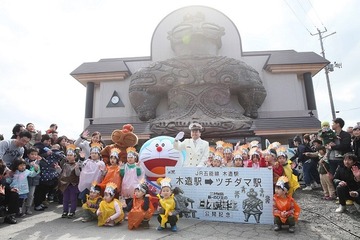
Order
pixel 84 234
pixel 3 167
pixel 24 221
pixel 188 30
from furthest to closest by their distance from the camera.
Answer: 1. pixel 188 30
2. pixel 24 221
3. pixel 3 167
4. pixel 84 234

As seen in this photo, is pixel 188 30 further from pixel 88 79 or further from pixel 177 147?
pixel 177 147

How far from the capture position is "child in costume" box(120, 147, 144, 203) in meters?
4.27

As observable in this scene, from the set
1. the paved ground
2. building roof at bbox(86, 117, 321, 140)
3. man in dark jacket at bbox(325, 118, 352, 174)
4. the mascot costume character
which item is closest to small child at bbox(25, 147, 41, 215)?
the paved ground

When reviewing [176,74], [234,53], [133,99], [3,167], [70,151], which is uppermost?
[234,53]

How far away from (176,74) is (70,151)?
918 cm

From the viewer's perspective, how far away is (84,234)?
3408mm

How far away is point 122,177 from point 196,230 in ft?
5.46

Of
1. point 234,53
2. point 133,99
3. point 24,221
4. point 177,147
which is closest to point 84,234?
point 24,221

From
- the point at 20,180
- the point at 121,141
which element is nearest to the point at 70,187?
the point at 20,180

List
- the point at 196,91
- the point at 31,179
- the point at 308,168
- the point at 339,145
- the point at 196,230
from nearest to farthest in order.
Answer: the point at 196,230
the point at 31,179
the point at 339,145
the point at 308,168
the point at 196,91

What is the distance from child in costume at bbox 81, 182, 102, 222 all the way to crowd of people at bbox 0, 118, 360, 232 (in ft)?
0.05

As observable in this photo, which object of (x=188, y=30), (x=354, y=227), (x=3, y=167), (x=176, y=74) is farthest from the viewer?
(x=188, y=30)

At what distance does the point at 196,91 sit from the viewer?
42.8 feet

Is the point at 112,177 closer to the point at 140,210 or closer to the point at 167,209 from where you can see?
the point at 140,210
